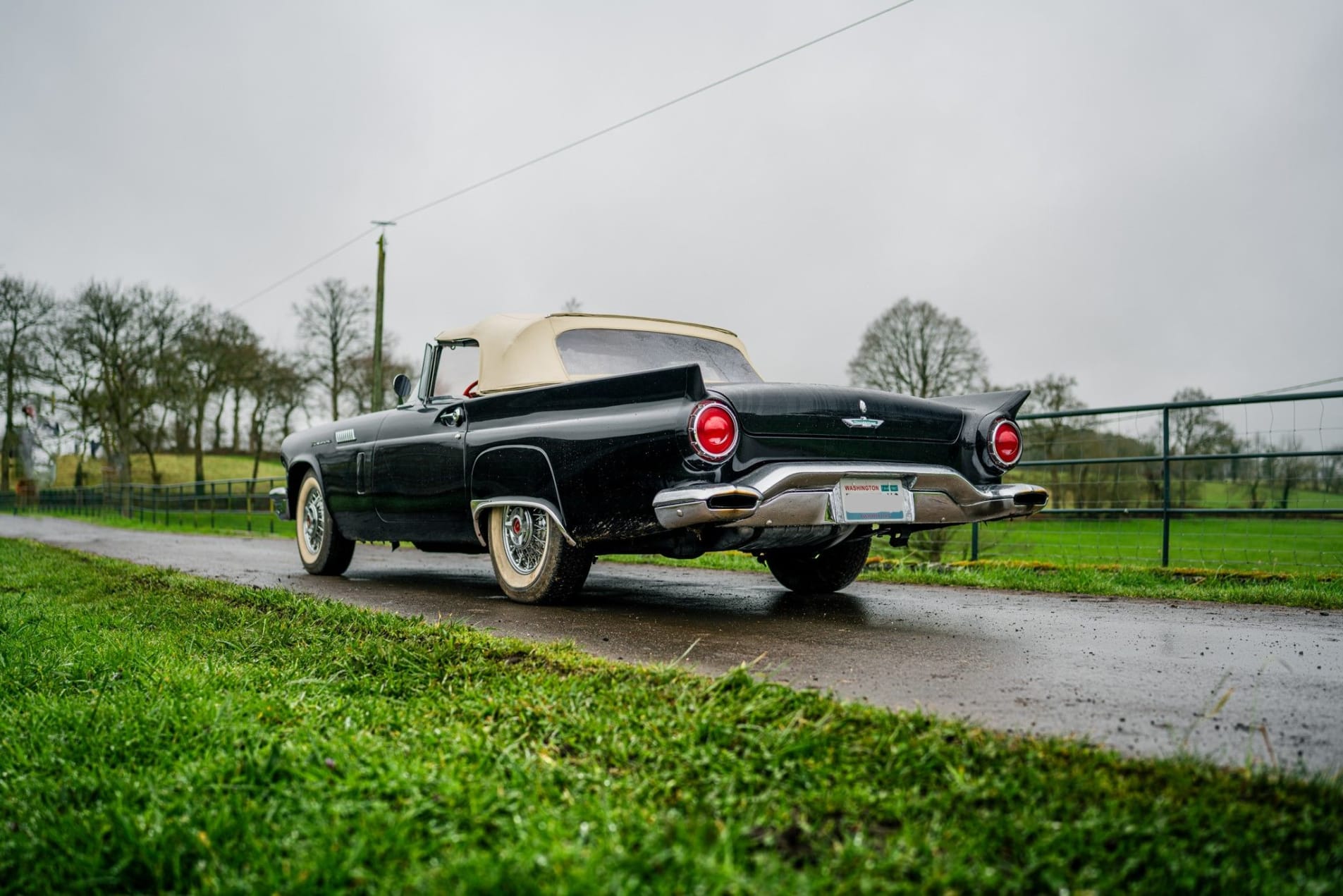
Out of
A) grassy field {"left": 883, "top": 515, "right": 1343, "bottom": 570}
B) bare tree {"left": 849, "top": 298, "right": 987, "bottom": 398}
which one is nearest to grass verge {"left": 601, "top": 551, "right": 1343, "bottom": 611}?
grassy field {"left": 883, "top": 515, "right": 1343, "bottom": 570}

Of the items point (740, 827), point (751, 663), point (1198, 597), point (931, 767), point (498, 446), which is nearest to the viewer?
point (740, 827)

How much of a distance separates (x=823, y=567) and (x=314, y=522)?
4178mm

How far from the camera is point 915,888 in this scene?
1.73m

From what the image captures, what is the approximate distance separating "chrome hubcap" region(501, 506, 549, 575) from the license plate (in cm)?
169

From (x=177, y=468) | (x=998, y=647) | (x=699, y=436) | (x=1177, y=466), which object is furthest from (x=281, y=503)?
(x=177, y=468)

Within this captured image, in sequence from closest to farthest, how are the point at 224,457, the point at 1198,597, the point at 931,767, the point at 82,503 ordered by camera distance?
the point at 931,767
the point at 1198,597
the point at 82,503
the point at 224,457

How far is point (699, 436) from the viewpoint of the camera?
4422mm

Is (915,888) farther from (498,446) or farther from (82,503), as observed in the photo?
(82,503)

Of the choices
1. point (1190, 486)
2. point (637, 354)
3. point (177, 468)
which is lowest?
point (177, 468)

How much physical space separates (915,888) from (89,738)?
2233 mm

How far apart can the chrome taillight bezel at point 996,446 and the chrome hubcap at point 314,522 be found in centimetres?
509

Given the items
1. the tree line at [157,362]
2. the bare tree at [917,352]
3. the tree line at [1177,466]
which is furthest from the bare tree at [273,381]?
the tree line at [1177,466]

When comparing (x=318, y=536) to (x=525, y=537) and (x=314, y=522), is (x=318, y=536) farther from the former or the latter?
(x=525, y=537)

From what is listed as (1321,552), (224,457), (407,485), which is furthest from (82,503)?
(1321,552)
